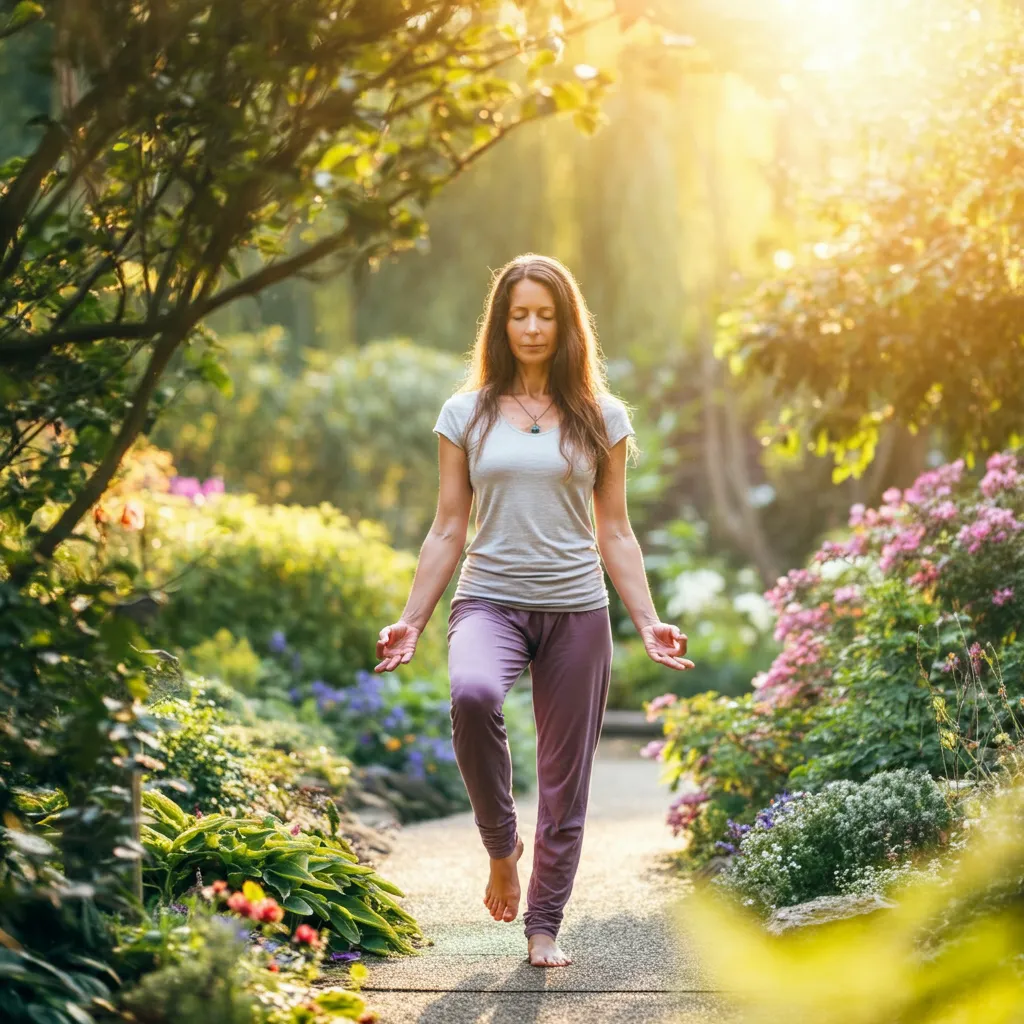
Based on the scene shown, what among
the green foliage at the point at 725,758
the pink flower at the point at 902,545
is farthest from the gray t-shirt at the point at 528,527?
the pink flower at the point at 902,545

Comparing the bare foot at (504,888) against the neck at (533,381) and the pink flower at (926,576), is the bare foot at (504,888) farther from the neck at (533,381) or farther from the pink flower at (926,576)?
the pink flower at (926,576)

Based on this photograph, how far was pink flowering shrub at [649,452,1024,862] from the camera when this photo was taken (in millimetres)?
4641

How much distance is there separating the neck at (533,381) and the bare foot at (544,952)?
1.46m

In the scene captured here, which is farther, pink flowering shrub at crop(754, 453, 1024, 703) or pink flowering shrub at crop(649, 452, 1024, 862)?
pink flowering shrub at crop(754, 453, 1024, 703)

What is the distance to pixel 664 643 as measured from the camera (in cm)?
385

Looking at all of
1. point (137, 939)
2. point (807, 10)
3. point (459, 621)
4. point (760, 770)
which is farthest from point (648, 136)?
point (137, 939)

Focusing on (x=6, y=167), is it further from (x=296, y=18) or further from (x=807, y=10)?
(x=807, y=10)

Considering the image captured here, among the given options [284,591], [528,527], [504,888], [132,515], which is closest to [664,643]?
[528,527]

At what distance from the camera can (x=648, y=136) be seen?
1432cm

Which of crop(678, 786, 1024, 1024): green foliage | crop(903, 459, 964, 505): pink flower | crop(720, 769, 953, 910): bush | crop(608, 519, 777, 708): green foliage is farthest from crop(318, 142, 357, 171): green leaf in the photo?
crop(608, 519, 777, 708): green foliage

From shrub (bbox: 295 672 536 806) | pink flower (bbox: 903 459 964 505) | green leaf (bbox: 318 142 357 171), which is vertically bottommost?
shrub (bbox: 295 672 536 806)

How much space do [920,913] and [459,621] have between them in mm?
1339

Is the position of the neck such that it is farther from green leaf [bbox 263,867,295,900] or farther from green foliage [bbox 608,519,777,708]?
green foliage [bbox 608,519,777,708]

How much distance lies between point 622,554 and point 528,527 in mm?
335
